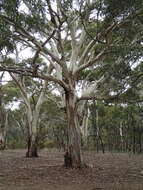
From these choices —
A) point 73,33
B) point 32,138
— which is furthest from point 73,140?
point 32,138

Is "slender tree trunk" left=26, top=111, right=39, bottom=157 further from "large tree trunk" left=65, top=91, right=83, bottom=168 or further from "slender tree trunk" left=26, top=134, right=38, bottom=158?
"large tree trunk" left=65, top=91, right=83, bottom=168

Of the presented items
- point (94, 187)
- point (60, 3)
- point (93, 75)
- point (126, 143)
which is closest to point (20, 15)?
point (60, 3)

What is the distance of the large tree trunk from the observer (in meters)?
9.86

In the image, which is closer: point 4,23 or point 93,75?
point 4,23

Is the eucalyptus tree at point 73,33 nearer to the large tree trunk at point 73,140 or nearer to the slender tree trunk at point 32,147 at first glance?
the large tree trunk at point 73,140

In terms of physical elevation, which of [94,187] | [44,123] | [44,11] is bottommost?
[94,187]

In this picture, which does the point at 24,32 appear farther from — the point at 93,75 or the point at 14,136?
the point at 14,136

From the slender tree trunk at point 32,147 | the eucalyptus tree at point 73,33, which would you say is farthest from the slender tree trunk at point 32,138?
the eucalyptus tree at point 73,33

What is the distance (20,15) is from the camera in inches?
357

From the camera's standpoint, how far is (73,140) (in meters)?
9.88

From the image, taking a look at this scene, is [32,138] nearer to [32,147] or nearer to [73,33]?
[32,147]

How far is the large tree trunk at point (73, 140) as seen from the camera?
32.3 ft

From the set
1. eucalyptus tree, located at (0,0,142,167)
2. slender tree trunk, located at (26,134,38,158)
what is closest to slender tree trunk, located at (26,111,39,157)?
slender tree trunk, located at (26,134,38,158)

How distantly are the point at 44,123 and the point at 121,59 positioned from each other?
22.8m
